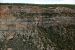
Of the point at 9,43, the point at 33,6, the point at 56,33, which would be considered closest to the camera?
the point at 9,43

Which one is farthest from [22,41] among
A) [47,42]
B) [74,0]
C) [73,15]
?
[74,0]

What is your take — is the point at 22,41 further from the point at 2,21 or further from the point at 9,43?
the point at 2,21

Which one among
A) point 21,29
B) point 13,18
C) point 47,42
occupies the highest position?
point 13,18

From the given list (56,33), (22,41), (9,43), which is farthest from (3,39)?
(56,33)

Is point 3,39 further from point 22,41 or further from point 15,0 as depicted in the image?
point 15,0

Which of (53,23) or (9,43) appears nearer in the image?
(9,43)

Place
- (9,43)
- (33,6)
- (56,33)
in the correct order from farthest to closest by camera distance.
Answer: (33,6), (56,33), (9,43)

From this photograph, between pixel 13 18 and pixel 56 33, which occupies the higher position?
pixel 13 18
